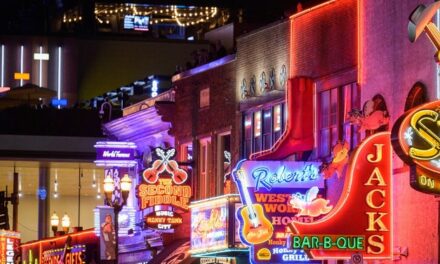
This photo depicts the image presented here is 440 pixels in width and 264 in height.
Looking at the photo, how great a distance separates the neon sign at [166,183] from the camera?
40250mm

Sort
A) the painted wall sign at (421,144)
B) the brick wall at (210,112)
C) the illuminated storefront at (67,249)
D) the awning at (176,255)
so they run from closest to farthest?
the painted wall sign at (421,144), the brick wall at (210,112), the awning at (176,255), the illuminated storefront at (67,249)

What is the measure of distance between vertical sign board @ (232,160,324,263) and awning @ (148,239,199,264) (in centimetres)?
972

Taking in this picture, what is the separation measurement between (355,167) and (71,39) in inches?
1865

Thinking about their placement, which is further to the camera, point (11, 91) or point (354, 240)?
point (11, 91)

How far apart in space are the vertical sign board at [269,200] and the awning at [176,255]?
31.9 feet

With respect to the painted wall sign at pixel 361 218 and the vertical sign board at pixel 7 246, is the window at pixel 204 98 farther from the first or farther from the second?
the vertical sign board at pixel 7 246

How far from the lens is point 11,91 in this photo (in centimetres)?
6469

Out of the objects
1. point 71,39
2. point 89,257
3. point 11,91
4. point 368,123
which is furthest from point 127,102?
point 368,123

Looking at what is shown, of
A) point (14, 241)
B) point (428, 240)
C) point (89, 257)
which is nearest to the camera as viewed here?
point (428, 240)

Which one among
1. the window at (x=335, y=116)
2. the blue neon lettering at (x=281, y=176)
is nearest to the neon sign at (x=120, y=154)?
the window at (x=335, y=116)

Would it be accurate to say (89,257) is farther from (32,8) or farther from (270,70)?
(32,8)

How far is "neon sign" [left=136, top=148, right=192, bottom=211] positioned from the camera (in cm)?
4025

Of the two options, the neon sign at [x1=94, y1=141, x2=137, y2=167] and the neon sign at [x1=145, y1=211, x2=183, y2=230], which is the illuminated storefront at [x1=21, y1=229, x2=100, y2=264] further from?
the neon sign at [x1=145, y1=211, x2=183, y2=230]

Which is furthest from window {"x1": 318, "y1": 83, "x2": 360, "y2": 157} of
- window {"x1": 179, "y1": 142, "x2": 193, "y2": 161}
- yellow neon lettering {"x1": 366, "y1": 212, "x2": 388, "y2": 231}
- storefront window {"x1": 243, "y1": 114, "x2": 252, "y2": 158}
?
window {"x1": 179, "y1": 142, "x2": 193, "y2": 161}
